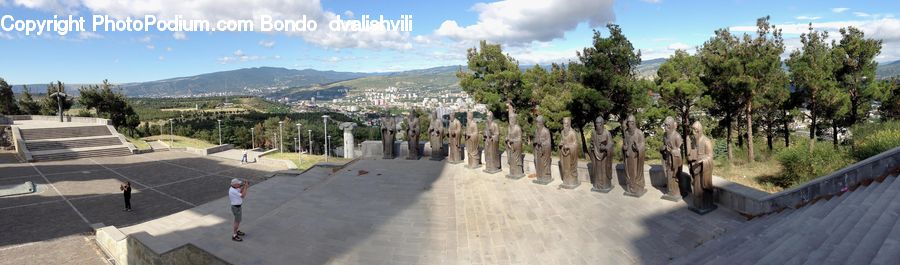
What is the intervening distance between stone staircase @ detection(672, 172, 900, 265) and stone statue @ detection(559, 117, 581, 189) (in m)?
4.00

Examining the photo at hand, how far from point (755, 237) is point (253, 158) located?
30.5 meters

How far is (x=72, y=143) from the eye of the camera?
30.4 m

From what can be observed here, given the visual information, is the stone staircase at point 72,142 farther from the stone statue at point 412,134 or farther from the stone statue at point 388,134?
the stone statue at point 412,134

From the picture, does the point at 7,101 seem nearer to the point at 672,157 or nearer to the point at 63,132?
the point at 63,132

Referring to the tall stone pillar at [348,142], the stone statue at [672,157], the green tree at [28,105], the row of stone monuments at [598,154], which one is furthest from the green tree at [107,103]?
the stone statue at [672,157]

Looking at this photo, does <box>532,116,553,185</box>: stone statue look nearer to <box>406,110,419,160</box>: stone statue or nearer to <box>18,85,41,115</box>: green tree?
<box>406,110,419,160</box>: stone statue

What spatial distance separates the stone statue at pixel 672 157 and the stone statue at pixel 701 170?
41cm

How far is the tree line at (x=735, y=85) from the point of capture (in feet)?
55.1

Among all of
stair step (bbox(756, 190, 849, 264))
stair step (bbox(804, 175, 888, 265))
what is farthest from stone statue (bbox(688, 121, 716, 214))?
stair step (bbox(804, 175, 888, 265))

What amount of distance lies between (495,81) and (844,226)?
17652 mm

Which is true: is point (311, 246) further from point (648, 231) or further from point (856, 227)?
point (856, 227)

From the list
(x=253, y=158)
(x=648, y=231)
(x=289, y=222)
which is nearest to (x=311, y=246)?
(x=289, y=222)

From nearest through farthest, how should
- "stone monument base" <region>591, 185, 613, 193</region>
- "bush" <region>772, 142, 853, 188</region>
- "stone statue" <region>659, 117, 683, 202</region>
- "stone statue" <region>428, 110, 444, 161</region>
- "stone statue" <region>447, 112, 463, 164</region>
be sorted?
"stone statue" <region>659, 117, 683, 202</region>, "stone monument base" <region>591, 185, 613, 193</region>, "bush" <region>772, 142, 853, 188</region>, "stone statue" <region>447, 112, 463, 164</region>, "stone statue" <region>428, 110, 444, 161</region>

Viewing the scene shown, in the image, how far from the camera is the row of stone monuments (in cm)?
870
